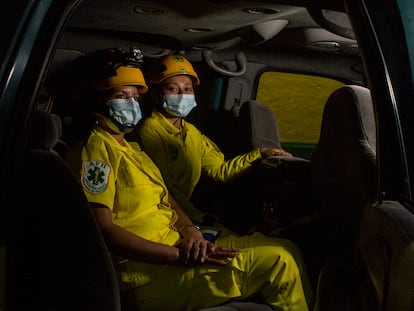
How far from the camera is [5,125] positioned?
1.20 m

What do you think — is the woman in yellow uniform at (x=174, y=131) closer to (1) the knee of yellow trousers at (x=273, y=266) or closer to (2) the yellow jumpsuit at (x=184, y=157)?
(2) the yellow jumpsuit at (x=184, y=157)

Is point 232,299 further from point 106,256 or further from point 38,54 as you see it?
point 38,54

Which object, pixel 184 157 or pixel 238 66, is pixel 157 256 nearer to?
pixel 184 157

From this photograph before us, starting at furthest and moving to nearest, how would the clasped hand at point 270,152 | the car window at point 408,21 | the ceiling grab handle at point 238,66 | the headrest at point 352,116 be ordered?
the ceiling grab handle at point 238,66 → the clasped hand at point 270,152 → the headrest at point 352,116 → the car window at point 408,21

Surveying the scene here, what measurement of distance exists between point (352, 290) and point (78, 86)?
1.19 m

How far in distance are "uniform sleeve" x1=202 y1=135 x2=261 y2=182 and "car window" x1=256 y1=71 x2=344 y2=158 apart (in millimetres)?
587

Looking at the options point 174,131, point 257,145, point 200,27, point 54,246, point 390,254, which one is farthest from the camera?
point 257,145

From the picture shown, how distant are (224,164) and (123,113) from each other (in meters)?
0.91

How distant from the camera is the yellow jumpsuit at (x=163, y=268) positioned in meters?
2.06

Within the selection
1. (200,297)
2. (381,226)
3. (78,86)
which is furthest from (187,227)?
(381,226)

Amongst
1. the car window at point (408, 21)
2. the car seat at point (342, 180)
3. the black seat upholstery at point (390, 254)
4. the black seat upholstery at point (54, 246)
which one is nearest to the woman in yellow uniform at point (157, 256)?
the car seat at point (342, 180)

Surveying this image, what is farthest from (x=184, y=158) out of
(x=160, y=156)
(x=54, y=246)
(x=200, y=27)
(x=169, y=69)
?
(x=54, y=246)

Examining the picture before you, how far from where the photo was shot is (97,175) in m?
2.07

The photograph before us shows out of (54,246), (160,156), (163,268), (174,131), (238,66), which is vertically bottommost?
(163,268)
